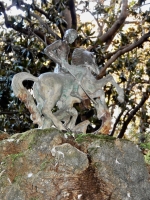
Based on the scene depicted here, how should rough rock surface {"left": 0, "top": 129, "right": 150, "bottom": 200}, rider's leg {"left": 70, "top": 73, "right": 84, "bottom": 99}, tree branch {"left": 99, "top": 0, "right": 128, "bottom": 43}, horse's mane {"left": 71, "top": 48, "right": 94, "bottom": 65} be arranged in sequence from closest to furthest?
rough rock surface {"left": 0, "top": 129, "right": 150, "bottom": 200}
rider's leg {"left": 70, "top": 73, "right": 84, "bottom": 99}
horse's mane {"left": 71, "top": 48, "right": 94, "bottom": 65}
tree branch {"left": 99, "top": 0, "right": 128, "bottom": 43}

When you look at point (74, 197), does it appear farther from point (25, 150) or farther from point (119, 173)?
point (25, 150)

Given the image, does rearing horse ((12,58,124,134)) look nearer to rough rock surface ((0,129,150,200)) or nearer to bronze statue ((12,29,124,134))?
bronze statue ((12,29,124,134))

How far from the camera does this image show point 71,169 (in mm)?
3709

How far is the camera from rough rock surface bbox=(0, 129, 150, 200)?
3.61 meters

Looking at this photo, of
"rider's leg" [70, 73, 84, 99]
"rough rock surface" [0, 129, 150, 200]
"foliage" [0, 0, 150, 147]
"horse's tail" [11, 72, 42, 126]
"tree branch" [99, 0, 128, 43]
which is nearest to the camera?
"rough rock surface" [0, 129, 150, 200]

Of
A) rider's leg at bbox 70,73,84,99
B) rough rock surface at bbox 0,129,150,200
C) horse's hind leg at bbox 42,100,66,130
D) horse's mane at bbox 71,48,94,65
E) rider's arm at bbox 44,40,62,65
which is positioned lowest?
rough rock surface at bbox 0,129,150,200

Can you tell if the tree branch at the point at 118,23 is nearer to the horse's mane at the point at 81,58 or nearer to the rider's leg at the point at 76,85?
the horse's mane at the point at 81,58

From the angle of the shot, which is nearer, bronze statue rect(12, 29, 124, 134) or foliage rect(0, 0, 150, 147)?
bronze statue rect(12, 29, 124, 134)

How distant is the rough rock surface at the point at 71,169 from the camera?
3611mm

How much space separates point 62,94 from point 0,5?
5551 mm

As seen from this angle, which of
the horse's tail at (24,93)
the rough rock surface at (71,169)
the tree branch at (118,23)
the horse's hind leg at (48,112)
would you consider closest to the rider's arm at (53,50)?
the horse's tail at (24,93)

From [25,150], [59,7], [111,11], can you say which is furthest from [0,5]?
[25,150]

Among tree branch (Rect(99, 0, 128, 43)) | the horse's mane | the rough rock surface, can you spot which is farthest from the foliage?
the rough rock surface

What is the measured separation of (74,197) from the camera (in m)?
3.58
